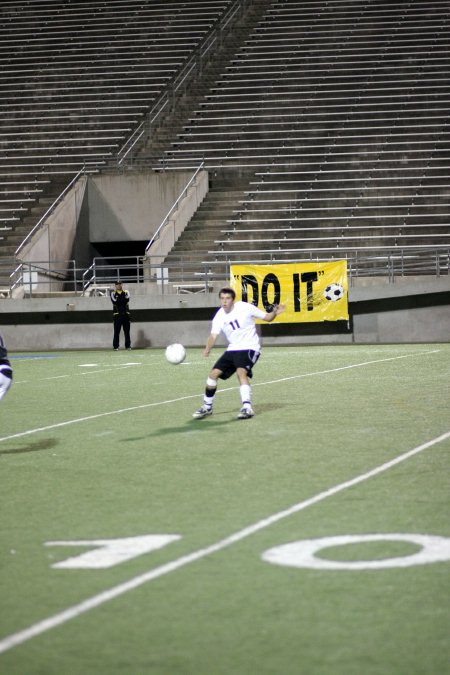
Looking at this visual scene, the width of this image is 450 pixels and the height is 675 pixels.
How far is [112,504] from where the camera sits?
8469 millimetres

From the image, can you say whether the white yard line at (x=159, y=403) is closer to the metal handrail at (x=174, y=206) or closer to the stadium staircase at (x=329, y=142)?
the stadium staircase at (x=329, y=142)

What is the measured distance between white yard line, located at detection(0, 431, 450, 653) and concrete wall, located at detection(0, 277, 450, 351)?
22186 mm

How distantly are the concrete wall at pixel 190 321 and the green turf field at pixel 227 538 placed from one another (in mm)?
16406

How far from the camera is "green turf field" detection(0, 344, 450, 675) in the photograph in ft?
16.2

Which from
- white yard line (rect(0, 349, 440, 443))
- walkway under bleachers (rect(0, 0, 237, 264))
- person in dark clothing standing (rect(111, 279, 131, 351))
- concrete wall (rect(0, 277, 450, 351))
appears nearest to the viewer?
white yard line (rect(0, 349, 440, 443))

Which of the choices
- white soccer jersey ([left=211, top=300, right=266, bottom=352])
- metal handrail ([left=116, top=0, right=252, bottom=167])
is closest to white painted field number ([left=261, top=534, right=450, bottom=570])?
white soccer jersey ([left=211, top=300, right=266, bottom=352])

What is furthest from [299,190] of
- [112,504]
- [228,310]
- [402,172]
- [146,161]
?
[112,504]

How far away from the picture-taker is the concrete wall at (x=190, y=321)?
31453 millimetres

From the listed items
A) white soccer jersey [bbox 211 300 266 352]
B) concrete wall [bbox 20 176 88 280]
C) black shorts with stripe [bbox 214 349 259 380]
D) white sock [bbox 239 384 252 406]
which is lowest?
white sock [bbox 239 384 252 406]

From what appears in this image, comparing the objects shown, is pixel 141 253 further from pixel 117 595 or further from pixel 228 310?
pixel 117 595

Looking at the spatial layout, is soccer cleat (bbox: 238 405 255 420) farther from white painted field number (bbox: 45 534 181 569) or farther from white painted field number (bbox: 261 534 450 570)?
white painted field number (bbox: 261 534 450 570)

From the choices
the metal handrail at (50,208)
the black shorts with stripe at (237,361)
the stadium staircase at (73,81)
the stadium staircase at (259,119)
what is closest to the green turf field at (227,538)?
the black shorts with stripe at (237,361)

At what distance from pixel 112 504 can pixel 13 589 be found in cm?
244

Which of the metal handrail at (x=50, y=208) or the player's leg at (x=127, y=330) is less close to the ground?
the metal handrail at (x=50, y=208)
